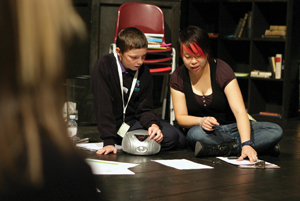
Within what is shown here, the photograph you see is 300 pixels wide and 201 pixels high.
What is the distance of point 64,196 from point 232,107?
197 cm

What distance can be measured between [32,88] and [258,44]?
449 centimetres

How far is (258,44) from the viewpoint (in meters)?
4.71

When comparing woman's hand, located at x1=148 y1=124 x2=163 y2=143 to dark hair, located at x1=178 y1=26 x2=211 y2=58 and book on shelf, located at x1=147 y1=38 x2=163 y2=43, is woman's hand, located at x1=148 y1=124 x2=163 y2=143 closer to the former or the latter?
dark hair, located at x1=178 y1=26 x2=211 y2=58

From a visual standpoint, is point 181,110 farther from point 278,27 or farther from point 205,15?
point 205,15

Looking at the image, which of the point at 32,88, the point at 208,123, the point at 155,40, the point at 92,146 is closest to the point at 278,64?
the point at 155,40

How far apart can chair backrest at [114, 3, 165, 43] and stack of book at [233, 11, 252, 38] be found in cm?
129

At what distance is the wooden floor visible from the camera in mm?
1614

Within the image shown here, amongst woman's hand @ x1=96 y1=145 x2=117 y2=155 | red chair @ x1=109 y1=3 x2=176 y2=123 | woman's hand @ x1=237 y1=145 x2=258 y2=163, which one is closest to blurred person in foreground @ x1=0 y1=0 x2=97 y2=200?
woman's hand @ x1=237 y1=145 x2=258 y2=163

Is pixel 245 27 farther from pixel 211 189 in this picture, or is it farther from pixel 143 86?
pixel 211 189

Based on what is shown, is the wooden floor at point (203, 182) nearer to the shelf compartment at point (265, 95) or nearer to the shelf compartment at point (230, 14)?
the shelf compartment at point (265, 95)

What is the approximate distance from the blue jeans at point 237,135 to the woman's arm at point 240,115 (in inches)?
7.9

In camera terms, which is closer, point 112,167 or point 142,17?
point 112,167

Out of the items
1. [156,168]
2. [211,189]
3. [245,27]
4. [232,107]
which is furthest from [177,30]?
[211,189]

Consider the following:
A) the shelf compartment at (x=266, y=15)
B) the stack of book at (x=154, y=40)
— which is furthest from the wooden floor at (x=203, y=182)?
the shelf compartment at (x=266, y=15)
